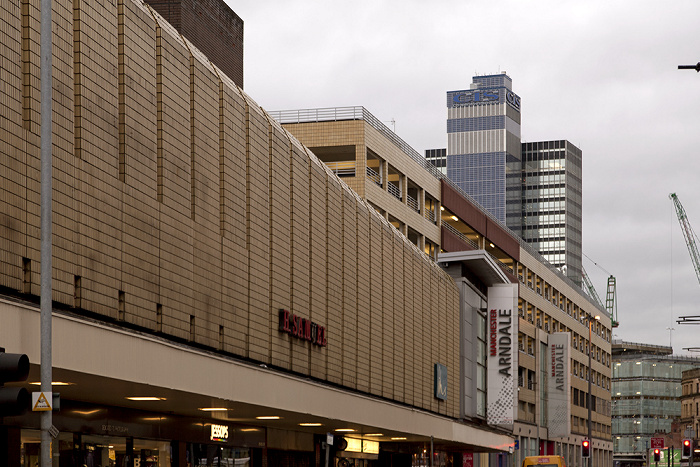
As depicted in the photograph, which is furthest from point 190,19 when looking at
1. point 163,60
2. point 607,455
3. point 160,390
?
point 607,455

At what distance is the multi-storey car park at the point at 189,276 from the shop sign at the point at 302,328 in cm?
10

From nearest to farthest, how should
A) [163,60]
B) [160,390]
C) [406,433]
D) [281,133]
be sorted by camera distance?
[160,390] < [163,60] < [281,133] < [406,433]

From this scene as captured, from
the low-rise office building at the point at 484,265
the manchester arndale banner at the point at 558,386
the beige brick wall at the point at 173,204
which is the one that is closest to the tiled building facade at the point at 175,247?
the beige brick wall at the point at 173,204

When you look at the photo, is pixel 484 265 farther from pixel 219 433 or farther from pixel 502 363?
pixel 219 433

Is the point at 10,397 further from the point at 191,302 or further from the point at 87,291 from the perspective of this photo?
the point at 191,302

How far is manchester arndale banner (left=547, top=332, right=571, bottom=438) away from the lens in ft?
324

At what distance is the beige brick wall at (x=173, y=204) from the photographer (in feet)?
68.8

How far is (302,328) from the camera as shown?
3603cm

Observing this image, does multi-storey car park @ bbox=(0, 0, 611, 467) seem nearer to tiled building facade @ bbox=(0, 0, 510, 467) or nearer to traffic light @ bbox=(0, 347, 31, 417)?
tiled building facade @ bbox=(0, 0, 510, 467)

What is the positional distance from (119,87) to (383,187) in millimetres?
40227

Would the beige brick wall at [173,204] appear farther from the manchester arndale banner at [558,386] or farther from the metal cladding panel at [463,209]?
the manchester arndale banner at [558,386]

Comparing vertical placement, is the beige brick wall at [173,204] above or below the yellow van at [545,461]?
above

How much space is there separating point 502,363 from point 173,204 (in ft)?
146

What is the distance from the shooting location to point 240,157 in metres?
31.2
